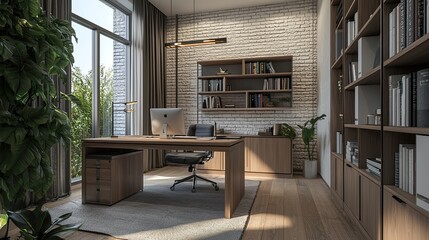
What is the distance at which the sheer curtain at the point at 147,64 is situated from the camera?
503 cm

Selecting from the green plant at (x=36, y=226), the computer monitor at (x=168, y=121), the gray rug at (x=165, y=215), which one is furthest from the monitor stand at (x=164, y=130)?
the green plant at (x=36, y=226)

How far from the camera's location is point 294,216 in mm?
2705

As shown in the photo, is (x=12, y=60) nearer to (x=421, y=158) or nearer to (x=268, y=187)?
(x=421, y=158)

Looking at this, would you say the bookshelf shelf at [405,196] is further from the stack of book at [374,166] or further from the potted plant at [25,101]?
the potted plant at [25,101]

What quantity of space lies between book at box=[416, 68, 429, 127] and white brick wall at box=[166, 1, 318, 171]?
3825mm

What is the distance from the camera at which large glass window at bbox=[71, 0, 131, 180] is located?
391 centimetres

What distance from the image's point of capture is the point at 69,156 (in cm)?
351

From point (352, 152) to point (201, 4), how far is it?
4.26 meters

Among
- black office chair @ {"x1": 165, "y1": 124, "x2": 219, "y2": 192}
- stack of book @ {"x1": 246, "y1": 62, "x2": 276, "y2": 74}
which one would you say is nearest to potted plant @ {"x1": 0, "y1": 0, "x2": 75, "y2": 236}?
black office chair @ {"x1": 165, "y1": 124, "x2": 219, "y2": 192}

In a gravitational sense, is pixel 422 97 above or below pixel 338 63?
below

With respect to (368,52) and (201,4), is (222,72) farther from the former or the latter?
(368,52)

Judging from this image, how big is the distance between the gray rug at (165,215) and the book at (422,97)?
1579mm

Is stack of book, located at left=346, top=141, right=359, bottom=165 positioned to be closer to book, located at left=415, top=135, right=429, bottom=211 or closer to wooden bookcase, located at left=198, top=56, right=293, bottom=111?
book, located at left=415, top=135, right=429, bottom=211

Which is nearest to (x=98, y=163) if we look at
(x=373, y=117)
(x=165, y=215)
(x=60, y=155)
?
(x=60, y=155)
